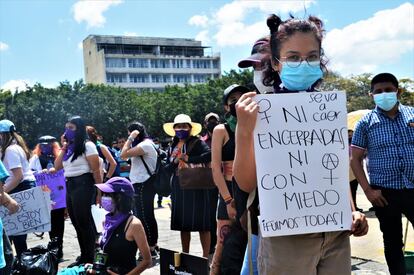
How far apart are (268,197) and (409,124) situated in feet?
8.53

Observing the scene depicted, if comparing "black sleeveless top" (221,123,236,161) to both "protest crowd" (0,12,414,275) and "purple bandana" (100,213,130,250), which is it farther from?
"purple bandana" (100,213,130,250)

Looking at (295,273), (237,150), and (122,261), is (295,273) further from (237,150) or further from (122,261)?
(122,261)

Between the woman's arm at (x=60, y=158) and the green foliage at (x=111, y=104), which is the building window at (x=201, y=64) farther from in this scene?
the woman's arm at (x=60, y=158)

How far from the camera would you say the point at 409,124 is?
404cm

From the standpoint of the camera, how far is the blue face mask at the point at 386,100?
4.11 metres

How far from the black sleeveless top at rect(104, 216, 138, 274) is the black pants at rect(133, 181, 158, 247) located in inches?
80.7

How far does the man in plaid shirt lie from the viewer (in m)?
3.96

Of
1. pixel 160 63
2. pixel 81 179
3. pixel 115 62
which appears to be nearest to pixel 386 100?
pixel 81 179

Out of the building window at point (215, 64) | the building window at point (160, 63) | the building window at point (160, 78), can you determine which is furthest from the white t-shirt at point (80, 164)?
the building window at point (215, 64)

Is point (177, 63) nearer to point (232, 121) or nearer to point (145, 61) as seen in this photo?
point (145, 61)

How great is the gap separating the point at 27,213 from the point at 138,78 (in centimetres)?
8937

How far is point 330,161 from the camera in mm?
1995

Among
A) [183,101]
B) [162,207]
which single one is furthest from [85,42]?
[162,207]

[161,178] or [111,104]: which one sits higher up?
[111,104]
